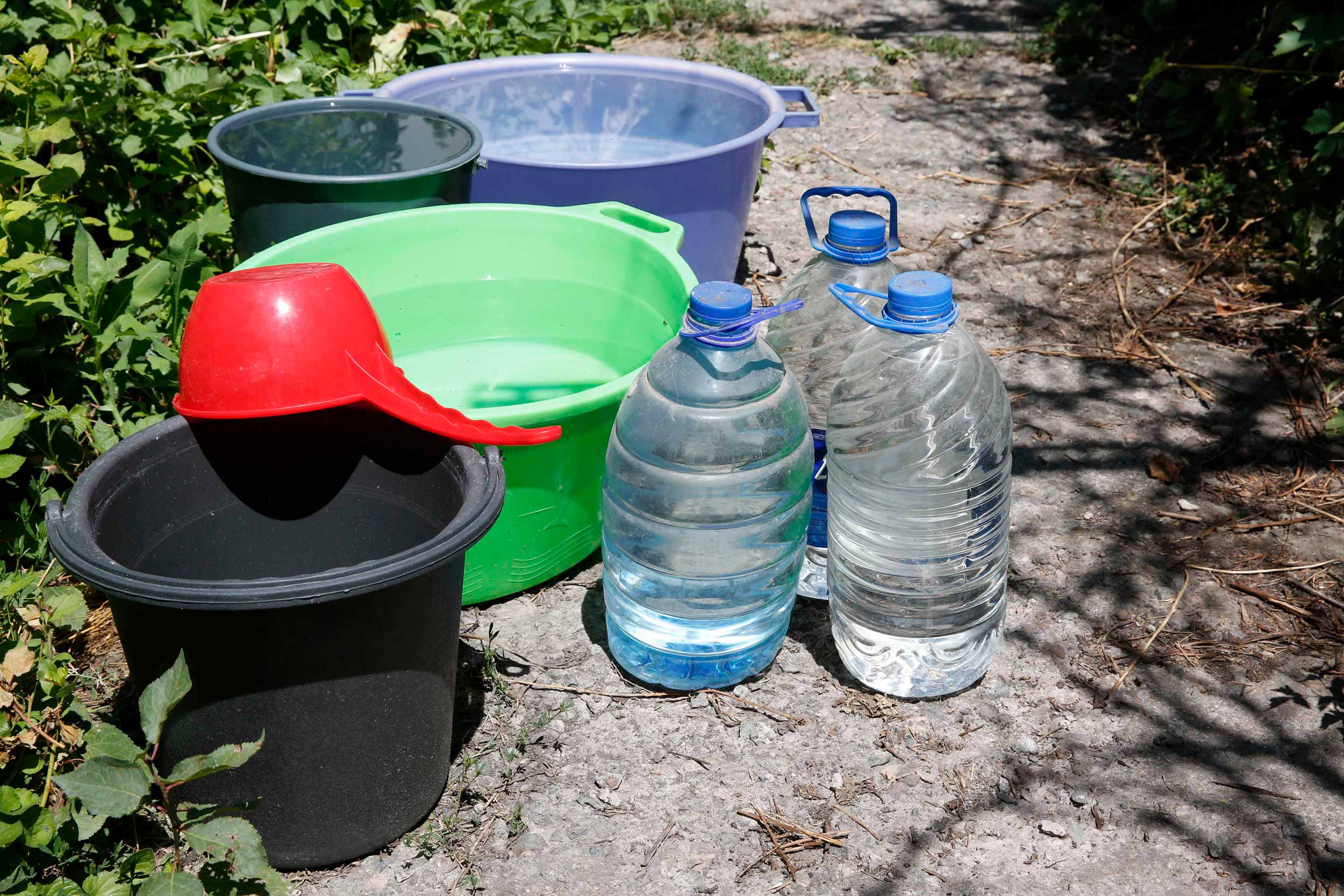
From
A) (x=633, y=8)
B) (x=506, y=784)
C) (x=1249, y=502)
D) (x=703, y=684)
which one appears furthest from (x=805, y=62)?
(x=506, y=784)

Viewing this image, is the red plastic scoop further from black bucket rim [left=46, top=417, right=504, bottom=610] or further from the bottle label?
the bottle label

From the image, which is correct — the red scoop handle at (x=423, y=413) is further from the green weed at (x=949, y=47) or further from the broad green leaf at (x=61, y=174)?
the green weed at (x=949, y=47)

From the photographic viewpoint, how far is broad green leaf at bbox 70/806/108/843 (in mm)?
1530

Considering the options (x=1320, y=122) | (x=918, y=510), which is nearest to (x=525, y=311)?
(x=918, y=510)

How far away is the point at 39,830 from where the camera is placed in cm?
152

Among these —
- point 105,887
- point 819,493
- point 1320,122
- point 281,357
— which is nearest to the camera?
point 105,887

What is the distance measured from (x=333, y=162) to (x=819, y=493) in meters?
1.38

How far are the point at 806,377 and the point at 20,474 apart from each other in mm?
1613

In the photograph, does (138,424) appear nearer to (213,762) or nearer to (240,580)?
(240,580)

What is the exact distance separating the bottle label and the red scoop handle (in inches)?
23.1

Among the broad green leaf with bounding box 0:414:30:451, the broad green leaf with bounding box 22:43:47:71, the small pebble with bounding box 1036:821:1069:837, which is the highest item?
the broad green leaf with bounding box 22:43:47:71

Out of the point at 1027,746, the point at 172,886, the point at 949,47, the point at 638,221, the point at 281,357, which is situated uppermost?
the point at 281,357

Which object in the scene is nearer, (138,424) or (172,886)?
(172,886)

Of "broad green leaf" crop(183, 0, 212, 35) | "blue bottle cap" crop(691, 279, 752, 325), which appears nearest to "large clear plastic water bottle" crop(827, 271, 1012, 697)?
"blue bottle cap" crop(691, 279, 752, 325)
